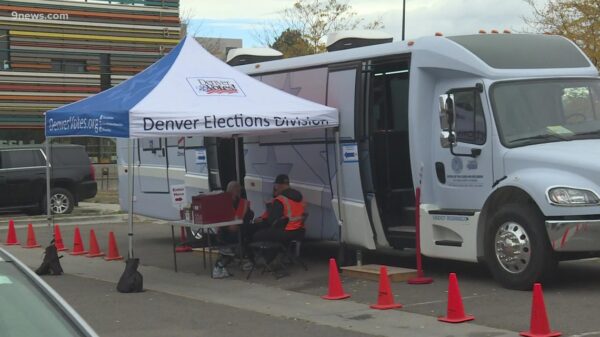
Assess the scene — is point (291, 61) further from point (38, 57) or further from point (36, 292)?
point (38, 57)

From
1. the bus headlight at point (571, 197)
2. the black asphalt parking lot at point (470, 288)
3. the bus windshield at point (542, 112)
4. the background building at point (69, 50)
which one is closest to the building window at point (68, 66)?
the background building at point (69, 50)

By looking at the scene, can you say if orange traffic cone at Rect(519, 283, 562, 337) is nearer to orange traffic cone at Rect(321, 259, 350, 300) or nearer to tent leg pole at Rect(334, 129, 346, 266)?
orange traffic cone at Rect(321, 259, 350, 300)

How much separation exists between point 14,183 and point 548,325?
1666cm

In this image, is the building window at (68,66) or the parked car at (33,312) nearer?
the parked car at (33,312)

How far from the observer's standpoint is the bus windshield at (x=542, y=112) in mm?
9414

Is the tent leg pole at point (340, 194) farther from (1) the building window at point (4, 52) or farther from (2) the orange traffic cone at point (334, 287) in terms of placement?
→ (1) the building window at point (4, 52)

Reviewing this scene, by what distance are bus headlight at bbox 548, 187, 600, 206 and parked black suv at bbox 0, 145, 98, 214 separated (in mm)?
15284

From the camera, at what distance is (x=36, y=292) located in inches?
137

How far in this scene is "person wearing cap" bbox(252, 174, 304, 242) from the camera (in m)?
11.3

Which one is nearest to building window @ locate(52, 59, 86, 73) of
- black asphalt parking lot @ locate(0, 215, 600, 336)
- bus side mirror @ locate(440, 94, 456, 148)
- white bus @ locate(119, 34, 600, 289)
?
black asphalt parking lot @ locate(0, 215, 600, 336)

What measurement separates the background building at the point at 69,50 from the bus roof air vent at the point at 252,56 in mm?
18561

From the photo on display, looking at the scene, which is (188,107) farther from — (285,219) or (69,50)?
(69,50)

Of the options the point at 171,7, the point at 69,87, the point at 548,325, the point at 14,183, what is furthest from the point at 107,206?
the point at 548,325

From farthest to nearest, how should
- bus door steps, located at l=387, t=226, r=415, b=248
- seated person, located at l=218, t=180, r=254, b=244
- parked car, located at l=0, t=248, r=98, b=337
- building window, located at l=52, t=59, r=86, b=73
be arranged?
building window, located at l=52, t=59, r=86, b=73
seated person, located at l=218, t=180, r=254, b=244
bus door steps, located at l=387, t=226, r=415, b=248
parked car, located at l=0, t=248, r=98, b=337
